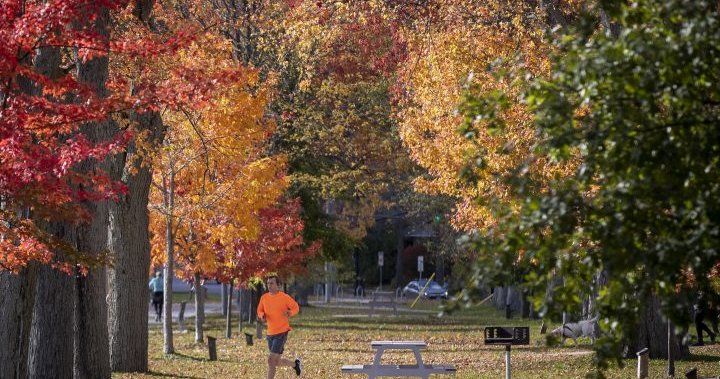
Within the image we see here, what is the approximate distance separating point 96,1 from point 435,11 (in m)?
10.0

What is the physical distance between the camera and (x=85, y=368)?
730 inches

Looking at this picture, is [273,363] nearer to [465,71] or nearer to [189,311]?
[465,71]

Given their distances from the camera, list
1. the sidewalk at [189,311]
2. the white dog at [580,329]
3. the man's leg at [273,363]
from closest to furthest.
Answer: the man's leg at [273,363], the white dog at [580,329], the sidewalk at [189,311]

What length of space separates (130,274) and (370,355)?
23.6ft

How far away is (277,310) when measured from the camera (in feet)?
65.5

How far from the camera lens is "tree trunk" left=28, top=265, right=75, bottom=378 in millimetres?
16953

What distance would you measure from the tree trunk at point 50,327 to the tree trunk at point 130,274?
16.8ft

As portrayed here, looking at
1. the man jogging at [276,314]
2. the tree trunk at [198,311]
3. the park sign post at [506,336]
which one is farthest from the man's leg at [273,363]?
the tree trunk at [198,311]

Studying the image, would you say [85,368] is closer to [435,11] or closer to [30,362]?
[30,362]

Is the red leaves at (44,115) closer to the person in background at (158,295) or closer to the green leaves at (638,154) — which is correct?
the green leaves at (638,154)

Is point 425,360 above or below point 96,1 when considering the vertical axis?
below

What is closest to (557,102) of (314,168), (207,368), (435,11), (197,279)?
(435,11)

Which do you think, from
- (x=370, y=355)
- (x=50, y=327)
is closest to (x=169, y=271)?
(x=370, y=355)

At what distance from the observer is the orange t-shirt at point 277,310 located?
19969 mm
